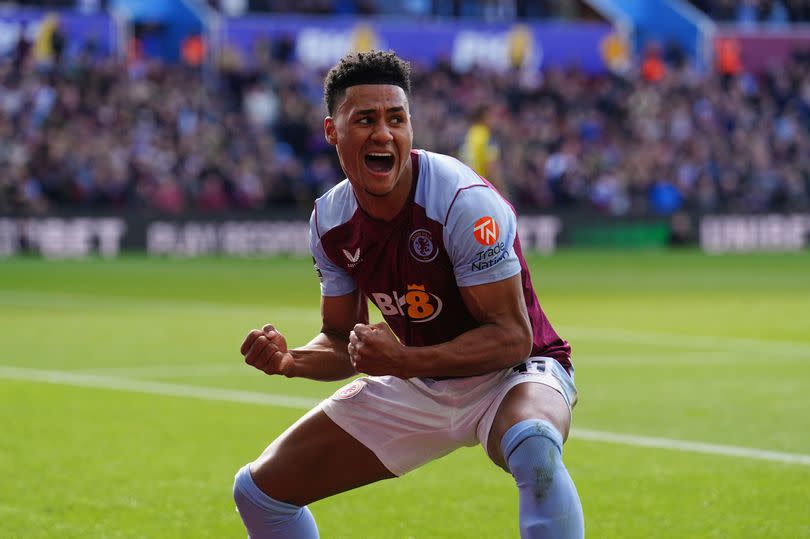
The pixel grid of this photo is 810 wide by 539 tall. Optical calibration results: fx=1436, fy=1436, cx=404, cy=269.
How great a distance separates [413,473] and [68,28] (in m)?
27.6

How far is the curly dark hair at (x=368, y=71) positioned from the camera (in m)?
5.08

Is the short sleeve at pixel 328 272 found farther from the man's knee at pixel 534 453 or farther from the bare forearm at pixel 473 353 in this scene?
the man's knee at pixel 534 453

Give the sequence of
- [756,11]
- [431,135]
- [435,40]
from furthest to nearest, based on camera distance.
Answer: [756,11]
[435,40]
[431,135]

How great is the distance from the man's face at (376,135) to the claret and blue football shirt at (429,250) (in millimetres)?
167

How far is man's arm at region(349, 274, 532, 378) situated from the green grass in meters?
1.80

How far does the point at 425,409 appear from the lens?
5168mm

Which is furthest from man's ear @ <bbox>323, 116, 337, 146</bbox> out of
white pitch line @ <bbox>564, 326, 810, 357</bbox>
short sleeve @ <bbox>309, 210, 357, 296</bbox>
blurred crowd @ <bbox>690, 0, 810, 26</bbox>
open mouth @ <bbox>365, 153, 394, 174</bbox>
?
blurred crowd @ <bbox>690, 0, 810, 26</bbox>

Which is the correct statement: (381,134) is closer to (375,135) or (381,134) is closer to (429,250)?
(375,135)

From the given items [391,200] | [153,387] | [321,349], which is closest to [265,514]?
[321,349]

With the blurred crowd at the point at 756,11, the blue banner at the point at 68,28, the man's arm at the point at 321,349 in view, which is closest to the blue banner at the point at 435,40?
the blue banner at the point at 68,28

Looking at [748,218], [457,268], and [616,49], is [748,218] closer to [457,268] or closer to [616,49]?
[616,49]

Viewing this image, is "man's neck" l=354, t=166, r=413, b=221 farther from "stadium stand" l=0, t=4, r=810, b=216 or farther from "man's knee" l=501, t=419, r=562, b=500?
"stadium stand" l=0, t=4, r=810, b=216

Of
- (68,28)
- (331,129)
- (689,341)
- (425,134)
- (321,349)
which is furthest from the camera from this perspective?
(425,134)

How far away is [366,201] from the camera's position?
5223mm
